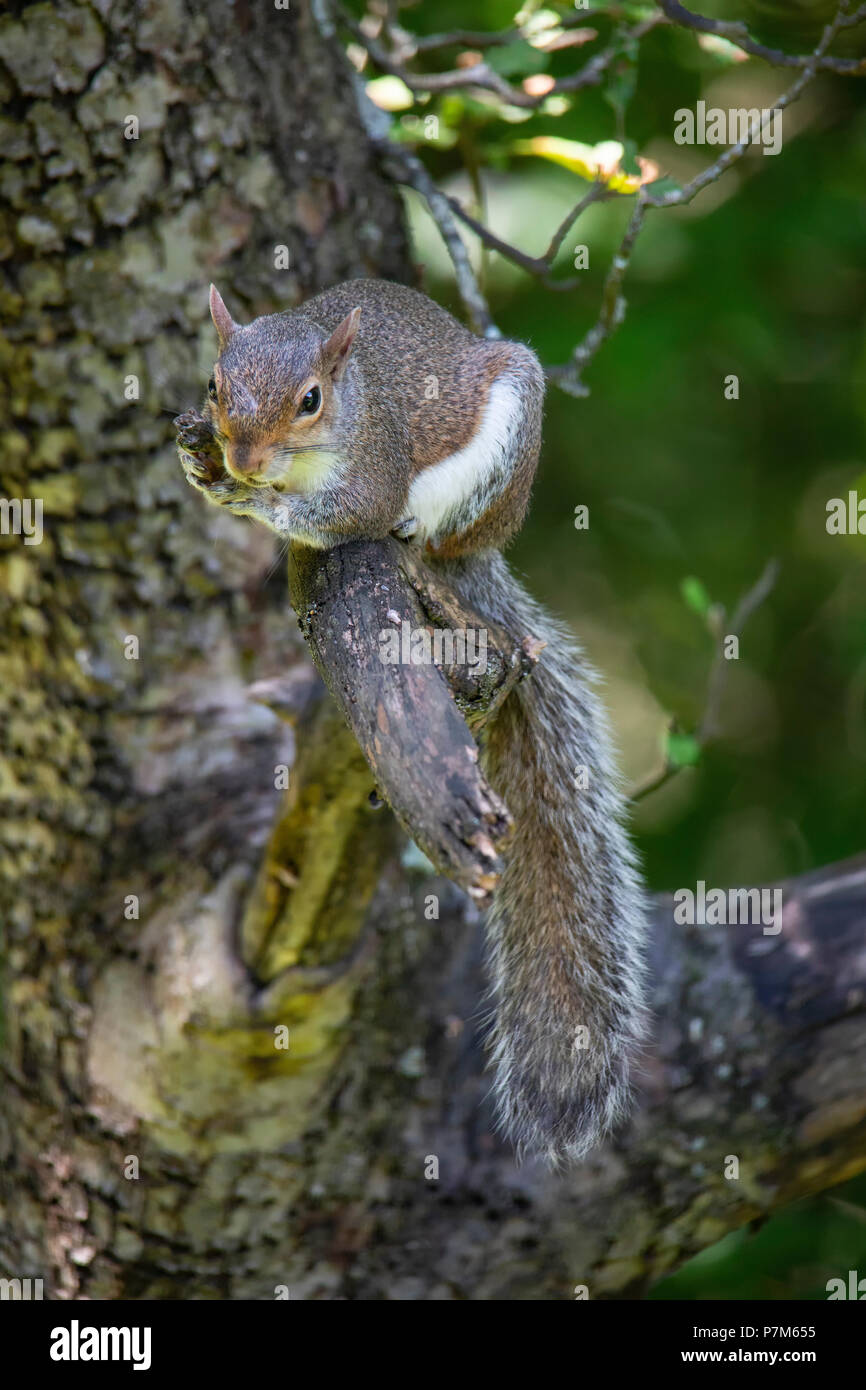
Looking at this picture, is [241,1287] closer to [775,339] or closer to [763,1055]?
[763,1055]

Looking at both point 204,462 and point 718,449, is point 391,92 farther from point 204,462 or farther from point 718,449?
point 718,449

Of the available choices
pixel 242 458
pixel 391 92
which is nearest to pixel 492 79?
pixel 391 92

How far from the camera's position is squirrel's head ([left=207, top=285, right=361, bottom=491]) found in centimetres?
159

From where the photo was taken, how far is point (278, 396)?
63.6 inches

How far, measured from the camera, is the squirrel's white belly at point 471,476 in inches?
73.4

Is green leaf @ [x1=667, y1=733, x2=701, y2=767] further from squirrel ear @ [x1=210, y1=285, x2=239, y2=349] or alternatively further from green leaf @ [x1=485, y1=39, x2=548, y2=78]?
green leaf @ [x1=485, y1=39, x2=548, y2=78]

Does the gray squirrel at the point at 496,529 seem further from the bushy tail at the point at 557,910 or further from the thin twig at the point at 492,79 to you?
the thin twig at the point at 492,79

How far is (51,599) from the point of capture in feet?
6.97

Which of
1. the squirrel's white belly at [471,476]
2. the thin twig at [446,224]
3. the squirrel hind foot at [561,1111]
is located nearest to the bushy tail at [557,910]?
the squirrel hind foot at [561,1111]

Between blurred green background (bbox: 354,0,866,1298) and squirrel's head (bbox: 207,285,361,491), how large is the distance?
87cm

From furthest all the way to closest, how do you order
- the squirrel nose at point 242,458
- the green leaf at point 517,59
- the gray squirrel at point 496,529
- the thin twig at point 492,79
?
the thin twig at point 492,79 < the green leaf at point 517,59 < the gray squirrel at point 496,529 < the squirrel nose at point 242,458

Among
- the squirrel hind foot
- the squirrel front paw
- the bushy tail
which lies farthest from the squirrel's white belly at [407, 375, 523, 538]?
the squirrel hind foot

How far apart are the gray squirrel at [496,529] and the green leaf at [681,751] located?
10 centimetres

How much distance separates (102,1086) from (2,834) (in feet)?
1.59
